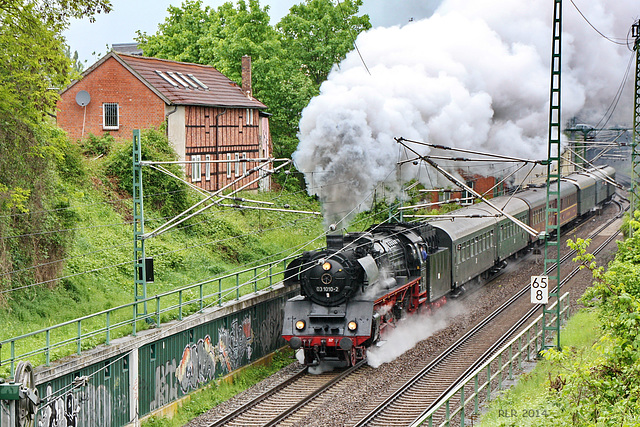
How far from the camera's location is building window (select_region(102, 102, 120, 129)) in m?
36.1

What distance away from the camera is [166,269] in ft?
87.5

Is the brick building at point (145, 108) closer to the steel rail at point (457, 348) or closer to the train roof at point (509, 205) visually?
the train roof at point (509, 205)

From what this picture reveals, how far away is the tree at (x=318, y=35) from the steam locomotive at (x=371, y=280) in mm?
22206

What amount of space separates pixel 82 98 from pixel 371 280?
68.4 feet

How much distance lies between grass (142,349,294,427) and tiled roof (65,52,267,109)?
1663cm

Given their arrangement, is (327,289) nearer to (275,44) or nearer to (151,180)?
(151,180)

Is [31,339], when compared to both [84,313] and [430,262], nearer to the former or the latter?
[84,313]

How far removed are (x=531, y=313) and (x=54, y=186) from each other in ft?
50.4

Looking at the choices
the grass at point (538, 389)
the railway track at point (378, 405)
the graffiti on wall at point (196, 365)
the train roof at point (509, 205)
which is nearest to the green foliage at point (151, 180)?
the graffiti on wall at point (196, 365)

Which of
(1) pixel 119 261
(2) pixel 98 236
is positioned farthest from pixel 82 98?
(1) pixel 119 261

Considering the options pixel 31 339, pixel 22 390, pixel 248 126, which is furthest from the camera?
pixel 248 126

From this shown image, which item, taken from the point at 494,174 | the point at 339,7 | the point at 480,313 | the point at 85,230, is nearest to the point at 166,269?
the point at 85,230

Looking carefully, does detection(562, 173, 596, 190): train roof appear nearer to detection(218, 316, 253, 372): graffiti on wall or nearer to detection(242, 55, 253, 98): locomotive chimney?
detection(242, 55, 253, 98): locomotive chimney

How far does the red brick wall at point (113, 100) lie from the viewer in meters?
35.7
